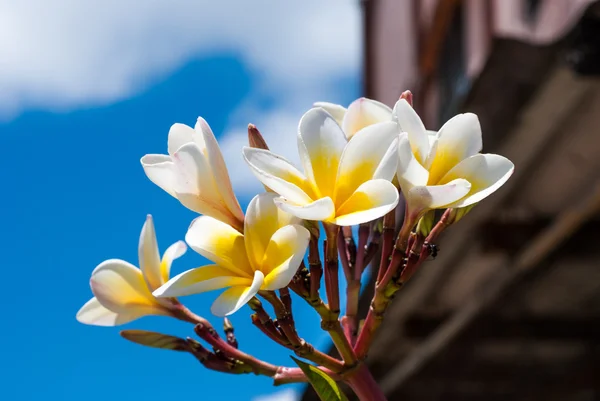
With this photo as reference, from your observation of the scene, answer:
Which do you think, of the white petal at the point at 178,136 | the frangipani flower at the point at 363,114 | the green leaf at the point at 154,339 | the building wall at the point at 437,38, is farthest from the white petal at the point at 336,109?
the building wall at the point at 437,38

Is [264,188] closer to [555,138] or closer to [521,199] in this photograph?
[555,138]

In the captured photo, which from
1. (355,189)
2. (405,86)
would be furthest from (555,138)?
(405,86)

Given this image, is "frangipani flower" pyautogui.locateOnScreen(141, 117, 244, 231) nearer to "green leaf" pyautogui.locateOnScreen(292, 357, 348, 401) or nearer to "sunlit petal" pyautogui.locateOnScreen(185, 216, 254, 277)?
"sunlit petal" pyautogui.locateOnScreen(185, 216, 254, 277)

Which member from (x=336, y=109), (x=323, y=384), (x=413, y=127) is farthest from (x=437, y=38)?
(x=323, y=384)

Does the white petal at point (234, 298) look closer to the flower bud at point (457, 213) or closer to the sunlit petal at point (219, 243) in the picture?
the sunlit petal at point (219, 243)

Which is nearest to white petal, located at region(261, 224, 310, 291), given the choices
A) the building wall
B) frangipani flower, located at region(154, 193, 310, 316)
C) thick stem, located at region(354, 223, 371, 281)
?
frangipani flower, located at region(154, 193, 310, 316)
